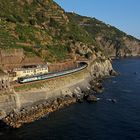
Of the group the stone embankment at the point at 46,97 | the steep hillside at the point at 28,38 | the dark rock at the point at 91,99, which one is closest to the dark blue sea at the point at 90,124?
the dark rock at the point at 91,99

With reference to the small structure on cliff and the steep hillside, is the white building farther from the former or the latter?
the steep hillside

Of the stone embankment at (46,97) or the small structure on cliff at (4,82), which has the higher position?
the small structure on cliff at (4,82)

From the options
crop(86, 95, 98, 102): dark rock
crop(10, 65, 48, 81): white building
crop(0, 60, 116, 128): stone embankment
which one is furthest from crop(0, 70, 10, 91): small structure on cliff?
crop(86, 95, 98, 102): dark rock

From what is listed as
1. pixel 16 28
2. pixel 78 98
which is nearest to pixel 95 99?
pixel 78 98

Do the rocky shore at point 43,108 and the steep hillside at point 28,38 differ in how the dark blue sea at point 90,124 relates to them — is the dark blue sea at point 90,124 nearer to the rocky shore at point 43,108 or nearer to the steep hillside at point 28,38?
the rocky shore at point 43,108

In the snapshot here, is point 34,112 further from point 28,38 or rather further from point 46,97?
point 28,38

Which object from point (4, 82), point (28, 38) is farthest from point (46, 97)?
point (28, 38)
